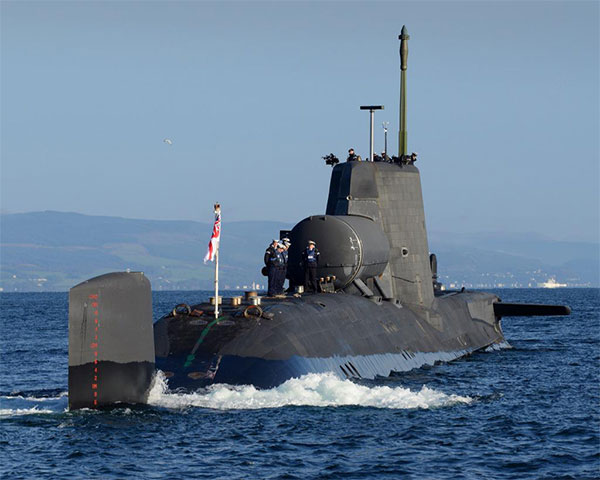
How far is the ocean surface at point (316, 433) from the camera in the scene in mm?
23500

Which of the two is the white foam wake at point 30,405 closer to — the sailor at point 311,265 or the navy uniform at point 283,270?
the navy uniform at point 283,270

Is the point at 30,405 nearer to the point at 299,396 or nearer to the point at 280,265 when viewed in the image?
the point at 299,396

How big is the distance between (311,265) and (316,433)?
1501 centimetres

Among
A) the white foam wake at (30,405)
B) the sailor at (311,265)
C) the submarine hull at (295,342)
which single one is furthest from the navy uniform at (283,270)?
the white foam wake at (30,405)

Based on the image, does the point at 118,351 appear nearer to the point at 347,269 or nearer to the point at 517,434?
the point at 517,434

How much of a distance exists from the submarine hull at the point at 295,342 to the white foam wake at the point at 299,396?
502mm

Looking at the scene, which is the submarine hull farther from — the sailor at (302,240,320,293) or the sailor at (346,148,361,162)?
the sailor at (346,148,361,162)

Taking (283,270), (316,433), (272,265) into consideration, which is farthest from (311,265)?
(316,433)

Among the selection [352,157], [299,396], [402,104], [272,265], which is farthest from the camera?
[402,104]

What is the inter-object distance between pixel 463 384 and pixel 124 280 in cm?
1446

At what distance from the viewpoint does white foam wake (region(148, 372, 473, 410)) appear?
95.5 feet

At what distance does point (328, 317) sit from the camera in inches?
1455

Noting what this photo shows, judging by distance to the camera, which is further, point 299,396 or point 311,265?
point 311,265

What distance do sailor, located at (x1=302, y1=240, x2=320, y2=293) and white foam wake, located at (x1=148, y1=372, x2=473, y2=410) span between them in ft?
31.0
